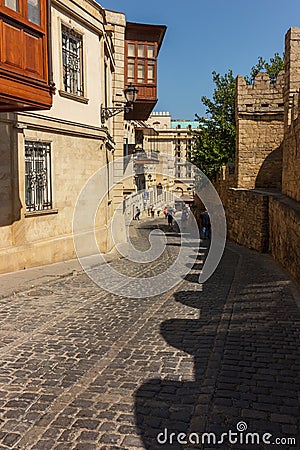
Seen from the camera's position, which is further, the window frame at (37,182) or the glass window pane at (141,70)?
the glass window pane at (141,70)

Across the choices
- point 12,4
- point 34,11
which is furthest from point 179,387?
point 34,11

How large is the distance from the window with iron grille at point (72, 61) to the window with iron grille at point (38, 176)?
2150 mm

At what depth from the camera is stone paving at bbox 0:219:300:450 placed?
3.66 metres

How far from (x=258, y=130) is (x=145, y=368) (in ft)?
52.7

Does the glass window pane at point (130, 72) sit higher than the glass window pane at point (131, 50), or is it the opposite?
the glass window pane at point (131, 50)

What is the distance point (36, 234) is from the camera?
443 inches

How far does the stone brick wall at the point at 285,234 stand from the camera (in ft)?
29.6

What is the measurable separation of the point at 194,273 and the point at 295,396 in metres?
7.12

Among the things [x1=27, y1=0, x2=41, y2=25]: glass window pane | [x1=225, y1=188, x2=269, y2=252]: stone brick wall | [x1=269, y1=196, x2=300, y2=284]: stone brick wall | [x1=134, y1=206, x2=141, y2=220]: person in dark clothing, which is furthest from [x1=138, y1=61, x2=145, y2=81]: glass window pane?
[x1=134, y1=206, x2=141, y2=220]: person in dark clothing

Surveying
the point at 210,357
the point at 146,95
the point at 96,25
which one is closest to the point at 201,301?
the point at 210,357

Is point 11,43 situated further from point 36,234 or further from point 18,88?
point 36,234

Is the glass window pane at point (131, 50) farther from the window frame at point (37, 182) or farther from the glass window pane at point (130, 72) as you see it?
the window frame at point (37, 182)

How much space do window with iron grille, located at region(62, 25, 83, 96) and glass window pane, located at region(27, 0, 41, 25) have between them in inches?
159

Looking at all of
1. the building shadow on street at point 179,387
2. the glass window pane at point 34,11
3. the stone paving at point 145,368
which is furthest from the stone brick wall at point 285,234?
the glass window pane at point 34,11
